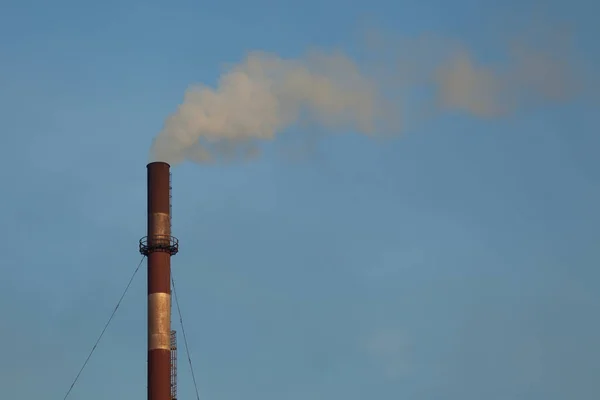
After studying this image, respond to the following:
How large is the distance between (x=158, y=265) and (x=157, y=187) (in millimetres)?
3951

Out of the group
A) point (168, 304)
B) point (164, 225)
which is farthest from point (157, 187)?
point (168, 304)

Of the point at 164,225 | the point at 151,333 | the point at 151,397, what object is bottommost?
the point at 151,397

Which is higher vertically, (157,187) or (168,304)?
(157,187)

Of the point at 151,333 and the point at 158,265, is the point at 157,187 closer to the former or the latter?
the point at 158,265

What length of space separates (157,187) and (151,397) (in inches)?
406

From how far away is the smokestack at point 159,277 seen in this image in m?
49.2

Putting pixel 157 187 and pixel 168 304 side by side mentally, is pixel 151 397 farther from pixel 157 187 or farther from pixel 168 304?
pixel 157 187

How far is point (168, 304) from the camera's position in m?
50.7

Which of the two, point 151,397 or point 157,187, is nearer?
point 151,397

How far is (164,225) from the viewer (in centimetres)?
5156

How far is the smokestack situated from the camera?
49188 mm

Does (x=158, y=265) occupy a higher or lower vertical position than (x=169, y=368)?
Result: higher

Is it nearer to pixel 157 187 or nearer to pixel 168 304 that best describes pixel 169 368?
pixel 168 304

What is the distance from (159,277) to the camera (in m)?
50.7
